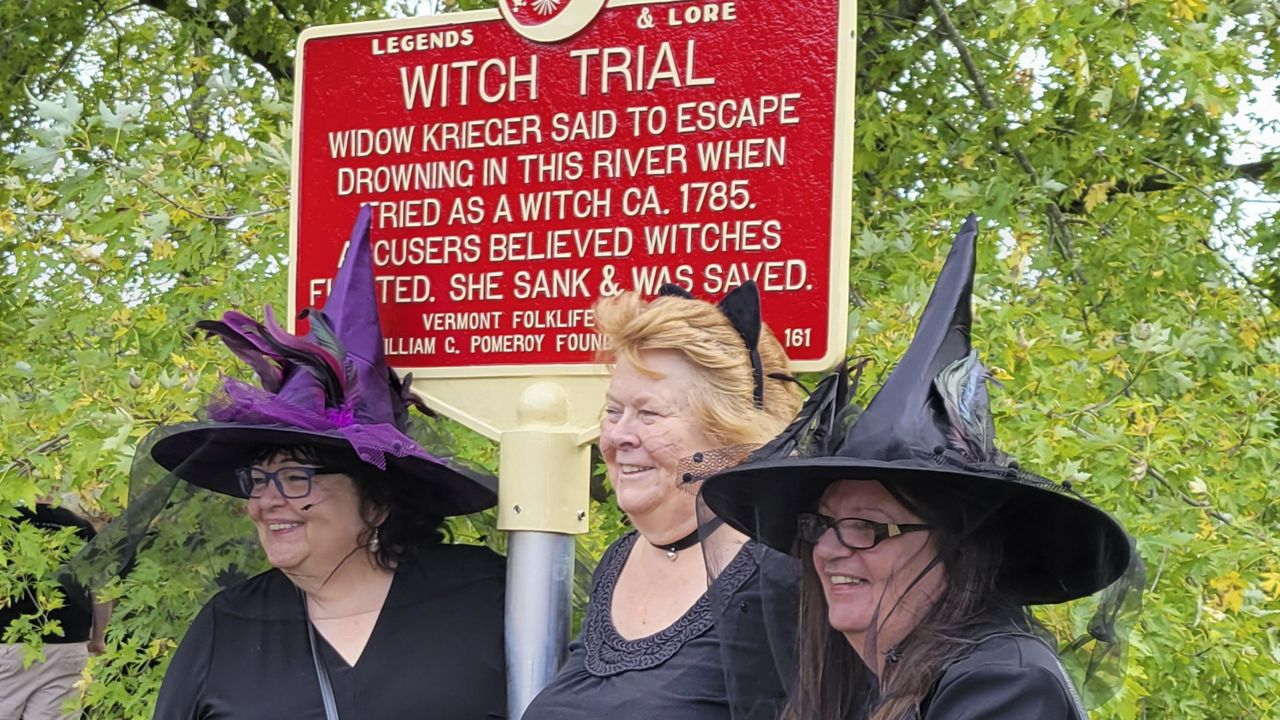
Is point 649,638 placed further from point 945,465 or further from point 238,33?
point 238,33

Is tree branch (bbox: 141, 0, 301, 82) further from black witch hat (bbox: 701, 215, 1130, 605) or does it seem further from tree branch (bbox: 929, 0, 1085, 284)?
black witch hat (bbox: 701, 215, 1130, 605)

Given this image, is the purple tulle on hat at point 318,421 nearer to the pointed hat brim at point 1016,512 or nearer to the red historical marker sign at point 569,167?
the red historical marker sign at point 569,167

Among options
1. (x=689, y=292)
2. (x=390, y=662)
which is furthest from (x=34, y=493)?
(x=689, y=292)

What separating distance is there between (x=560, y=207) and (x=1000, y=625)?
1774 mm

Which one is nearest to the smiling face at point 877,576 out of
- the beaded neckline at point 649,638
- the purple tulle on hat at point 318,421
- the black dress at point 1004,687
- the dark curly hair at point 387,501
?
the black dress at point 1004,687

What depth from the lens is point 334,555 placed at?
3.70 metres

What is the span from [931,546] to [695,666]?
0.76m

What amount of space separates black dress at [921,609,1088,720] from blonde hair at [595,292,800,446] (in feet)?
3.29

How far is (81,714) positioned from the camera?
211 inches

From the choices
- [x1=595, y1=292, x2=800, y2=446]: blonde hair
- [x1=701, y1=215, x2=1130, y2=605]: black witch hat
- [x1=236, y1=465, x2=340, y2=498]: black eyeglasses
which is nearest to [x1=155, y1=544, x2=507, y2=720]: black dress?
[x1=236, y1=465, x2=340, y2=498]: black eyeglasses

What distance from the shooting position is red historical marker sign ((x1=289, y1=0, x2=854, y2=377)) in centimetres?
367

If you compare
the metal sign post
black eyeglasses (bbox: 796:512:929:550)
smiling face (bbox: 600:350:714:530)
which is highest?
the metal sign post

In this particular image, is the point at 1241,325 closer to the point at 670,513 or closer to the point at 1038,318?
the point at 1038,318

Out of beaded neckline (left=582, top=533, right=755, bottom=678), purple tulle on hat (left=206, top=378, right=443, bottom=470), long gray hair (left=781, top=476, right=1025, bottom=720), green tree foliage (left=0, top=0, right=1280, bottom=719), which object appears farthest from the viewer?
green tree foliage (left=0, top=0, right=1280, bottom=719)
